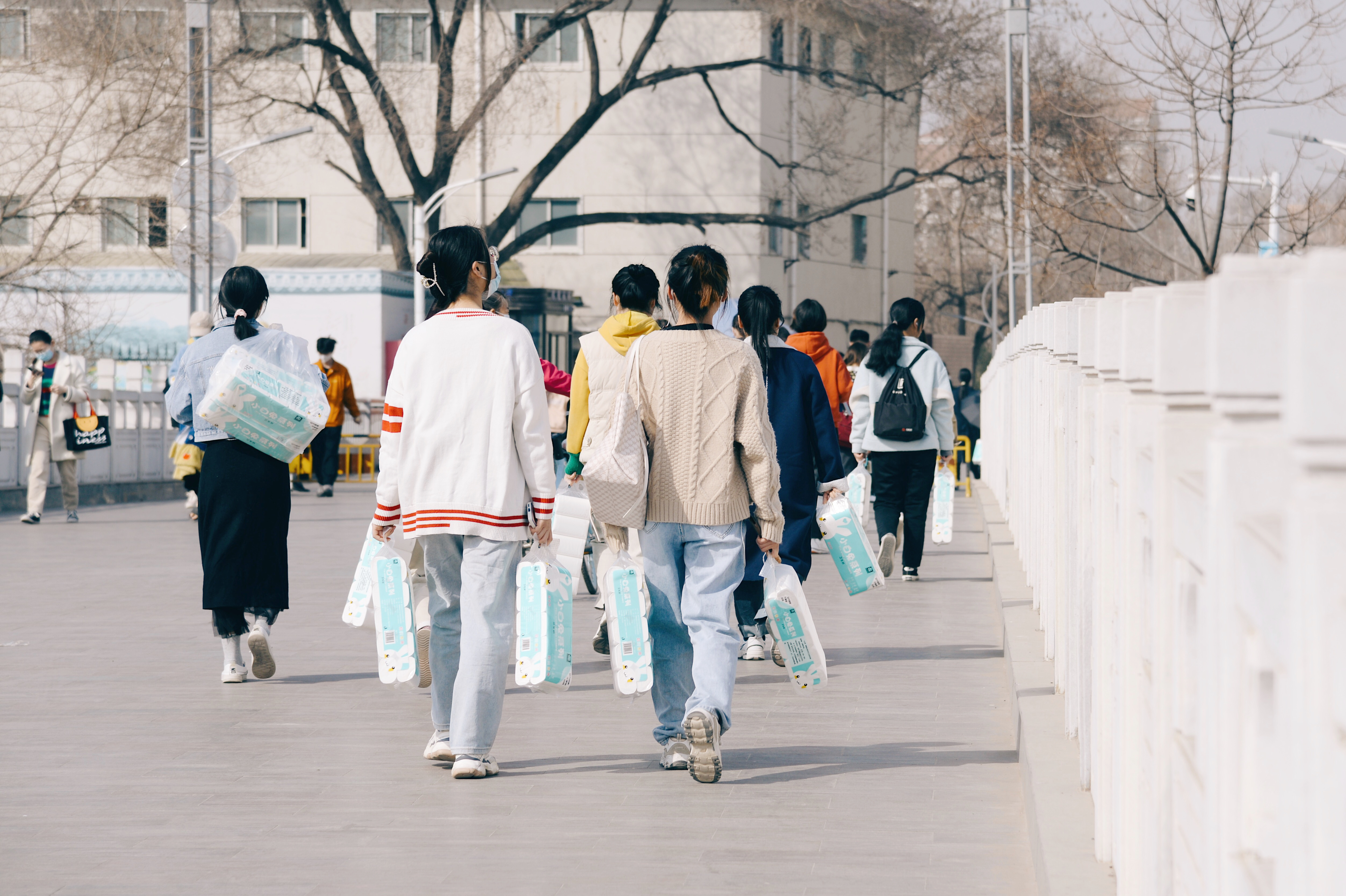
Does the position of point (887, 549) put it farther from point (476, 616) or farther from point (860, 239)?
point (860, 239)

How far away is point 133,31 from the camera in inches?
1159

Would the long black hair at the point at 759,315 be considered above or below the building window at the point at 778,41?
below

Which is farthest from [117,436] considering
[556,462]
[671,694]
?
[671,694]

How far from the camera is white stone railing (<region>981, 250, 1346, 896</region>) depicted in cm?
165

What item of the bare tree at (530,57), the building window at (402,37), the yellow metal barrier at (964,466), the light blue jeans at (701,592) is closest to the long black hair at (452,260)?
the light blue jeans at (701,592)

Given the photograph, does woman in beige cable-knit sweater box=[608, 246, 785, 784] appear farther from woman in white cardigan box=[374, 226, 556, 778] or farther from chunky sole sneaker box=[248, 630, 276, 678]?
chunky sole sneaker box=[248, 630, 276, 678]

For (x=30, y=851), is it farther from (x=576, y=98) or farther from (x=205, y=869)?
(x=576, y=98)

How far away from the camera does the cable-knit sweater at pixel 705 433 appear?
6.34m

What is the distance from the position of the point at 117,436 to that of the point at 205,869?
20.7 metres

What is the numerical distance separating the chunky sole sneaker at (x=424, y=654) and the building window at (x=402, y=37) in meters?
29.2

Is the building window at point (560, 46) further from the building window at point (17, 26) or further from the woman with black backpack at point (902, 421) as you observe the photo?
the woman with black backpack at point (902, 421)

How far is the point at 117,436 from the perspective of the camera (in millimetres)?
24844

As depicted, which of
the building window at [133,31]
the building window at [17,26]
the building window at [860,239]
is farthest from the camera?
the building window at [860,239]

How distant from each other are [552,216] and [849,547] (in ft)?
118
